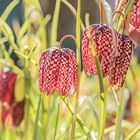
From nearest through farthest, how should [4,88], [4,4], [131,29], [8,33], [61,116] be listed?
[131,29] < [8,33] < [4,88] < [61,116] < [4,4]

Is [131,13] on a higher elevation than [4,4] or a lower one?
lower

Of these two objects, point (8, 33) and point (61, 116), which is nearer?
point (8, 33)

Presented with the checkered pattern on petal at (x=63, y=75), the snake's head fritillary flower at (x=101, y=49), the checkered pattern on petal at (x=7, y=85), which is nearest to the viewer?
the snake's head fritillary flower at (x=101, y=49)

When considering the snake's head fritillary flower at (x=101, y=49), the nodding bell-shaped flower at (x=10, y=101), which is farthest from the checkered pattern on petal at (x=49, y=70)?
the nodding bell-shaped flower at (x=10, y=101)

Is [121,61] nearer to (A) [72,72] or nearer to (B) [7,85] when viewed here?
(A) [72,72]

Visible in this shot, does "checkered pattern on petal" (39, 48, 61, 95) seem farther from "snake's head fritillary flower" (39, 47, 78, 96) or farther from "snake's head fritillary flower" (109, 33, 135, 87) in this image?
"snake's head fritillary flower" (109, 33, 135, 87)

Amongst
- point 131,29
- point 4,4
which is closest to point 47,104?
point 131,29

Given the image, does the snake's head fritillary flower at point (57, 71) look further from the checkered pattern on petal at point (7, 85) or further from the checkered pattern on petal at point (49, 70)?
the checkered pattern on petal at point (7, 85)

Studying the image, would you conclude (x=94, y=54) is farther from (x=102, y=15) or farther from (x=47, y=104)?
(x=47, y=104)
